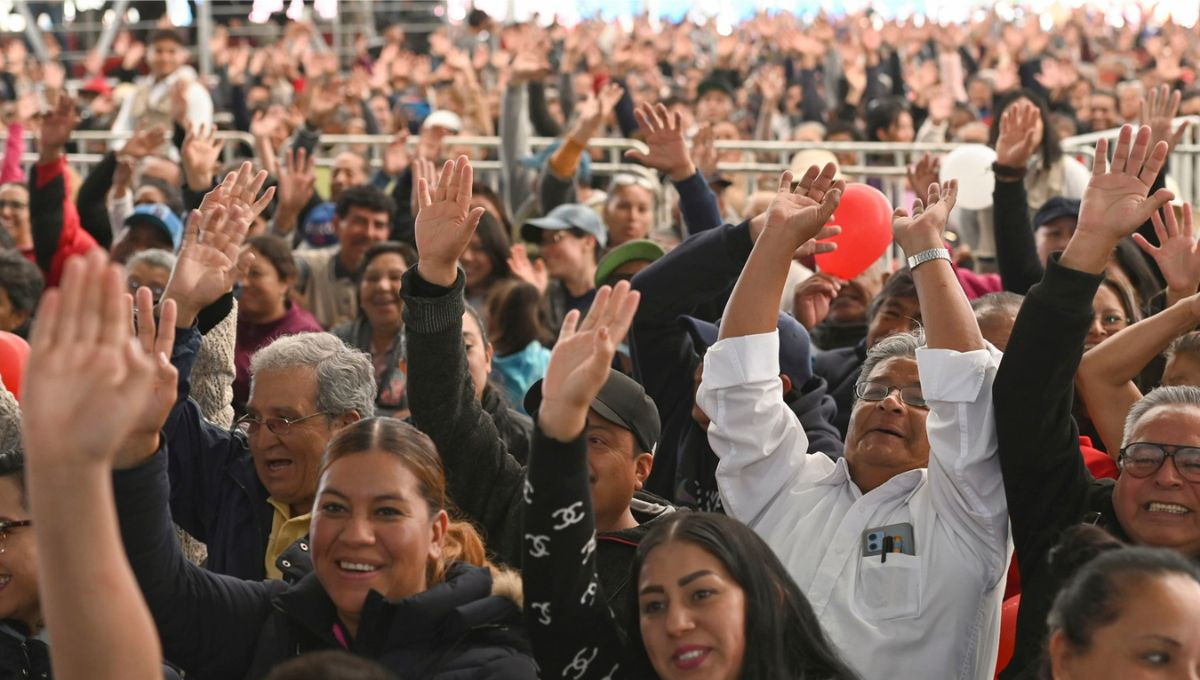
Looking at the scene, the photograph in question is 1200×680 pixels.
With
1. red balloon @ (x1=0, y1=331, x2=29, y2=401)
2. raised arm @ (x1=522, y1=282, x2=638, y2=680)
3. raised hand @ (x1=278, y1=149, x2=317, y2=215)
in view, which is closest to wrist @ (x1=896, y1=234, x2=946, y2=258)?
raised arm @ (x1=522, y1=282, x2=638, y2=680)

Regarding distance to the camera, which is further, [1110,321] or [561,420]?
[1110,321]

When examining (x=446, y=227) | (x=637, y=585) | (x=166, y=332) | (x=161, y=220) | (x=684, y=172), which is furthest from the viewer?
(x=161, y=220)

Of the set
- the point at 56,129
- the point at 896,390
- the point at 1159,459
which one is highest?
the point at 56,129

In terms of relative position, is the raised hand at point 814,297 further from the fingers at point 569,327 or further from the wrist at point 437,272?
the fingers at point 569,327

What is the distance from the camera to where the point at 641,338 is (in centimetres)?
432

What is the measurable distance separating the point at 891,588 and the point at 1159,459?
1.88ft

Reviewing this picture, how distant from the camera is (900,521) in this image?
3.26 metres

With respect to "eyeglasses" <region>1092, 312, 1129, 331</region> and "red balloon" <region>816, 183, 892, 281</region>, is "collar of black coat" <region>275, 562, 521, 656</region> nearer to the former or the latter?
"eyeglasses" <region>1092, 312, 1129, 331</region>

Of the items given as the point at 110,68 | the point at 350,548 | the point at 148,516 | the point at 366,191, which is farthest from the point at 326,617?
the point at 110,68

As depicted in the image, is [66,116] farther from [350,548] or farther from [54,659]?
[54,659]

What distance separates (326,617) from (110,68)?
14.3 meters

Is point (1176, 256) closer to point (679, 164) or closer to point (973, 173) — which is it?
point (679, 164)

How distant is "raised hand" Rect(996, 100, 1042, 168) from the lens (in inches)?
201

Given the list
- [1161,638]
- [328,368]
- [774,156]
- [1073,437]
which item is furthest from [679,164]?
[774,156]
